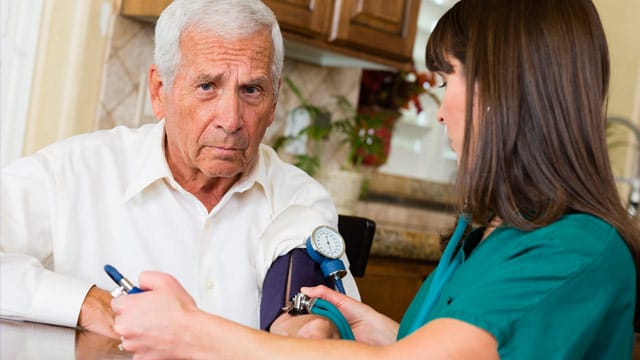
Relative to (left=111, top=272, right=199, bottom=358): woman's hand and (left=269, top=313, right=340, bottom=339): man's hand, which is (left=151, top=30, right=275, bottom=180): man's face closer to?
(left=269, top=313, right=340, bottom=339): man's hand

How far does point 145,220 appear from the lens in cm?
177

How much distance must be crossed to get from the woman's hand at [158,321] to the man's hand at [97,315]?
1.33ft

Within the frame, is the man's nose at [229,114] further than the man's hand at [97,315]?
Yes

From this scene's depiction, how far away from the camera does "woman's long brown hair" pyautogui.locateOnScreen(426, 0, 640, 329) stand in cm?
105

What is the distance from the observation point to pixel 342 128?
3725 mm

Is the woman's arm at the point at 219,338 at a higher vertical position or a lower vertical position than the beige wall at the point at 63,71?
lower

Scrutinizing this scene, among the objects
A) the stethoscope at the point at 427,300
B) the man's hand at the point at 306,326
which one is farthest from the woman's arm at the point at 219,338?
the man's hand at the point at 306,326

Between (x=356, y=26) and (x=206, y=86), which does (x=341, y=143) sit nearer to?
(x=356, y=26)

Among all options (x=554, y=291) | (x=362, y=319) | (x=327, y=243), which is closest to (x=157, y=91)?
(x=327, y=243)

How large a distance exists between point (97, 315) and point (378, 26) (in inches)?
86.4

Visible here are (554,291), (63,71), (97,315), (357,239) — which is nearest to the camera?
(554,291)

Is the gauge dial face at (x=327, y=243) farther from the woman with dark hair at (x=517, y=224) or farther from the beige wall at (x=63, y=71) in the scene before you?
the beige wall at (x=63, y=71)

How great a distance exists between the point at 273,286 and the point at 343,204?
75.3 inches

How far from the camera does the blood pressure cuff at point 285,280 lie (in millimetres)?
1647
